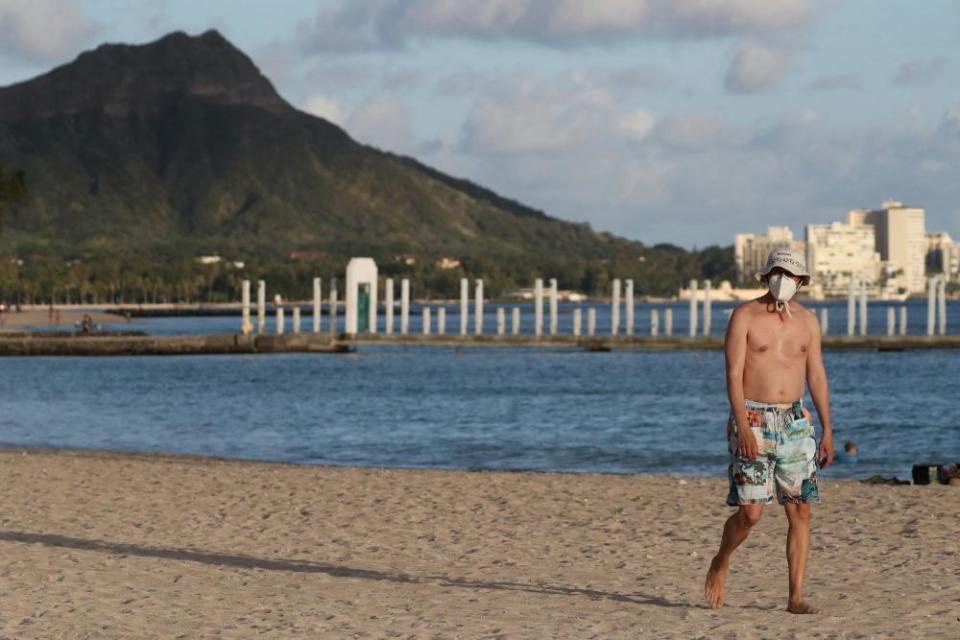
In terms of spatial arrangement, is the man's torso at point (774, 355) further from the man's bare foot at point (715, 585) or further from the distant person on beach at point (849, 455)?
the distant person on beach at point (849, 455)

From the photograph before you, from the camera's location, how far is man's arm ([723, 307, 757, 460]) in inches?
351

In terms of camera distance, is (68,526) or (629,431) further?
(629,431)

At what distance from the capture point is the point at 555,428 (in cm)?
3741

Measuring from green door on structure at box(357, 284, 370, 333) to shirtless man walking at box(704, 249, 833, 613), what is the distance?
241 ft

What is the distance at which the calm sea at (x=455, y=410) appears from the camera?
1190 inches

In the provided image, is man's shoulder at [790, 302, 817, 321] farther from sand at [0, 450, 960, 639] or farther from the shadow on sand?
the shadow on sand

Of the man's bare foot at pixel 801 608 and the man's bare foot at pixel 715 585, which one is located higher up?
the man's bare foot at pixel 715 585

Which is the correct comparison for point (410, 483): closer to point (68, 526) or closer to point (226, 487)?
point (226, 487)

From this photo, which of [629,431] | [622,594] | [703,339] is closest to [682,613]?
[622,594]

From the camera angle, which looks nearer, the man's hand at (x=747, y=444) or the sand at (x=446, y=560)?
the man's hand at (x=747, y=444)

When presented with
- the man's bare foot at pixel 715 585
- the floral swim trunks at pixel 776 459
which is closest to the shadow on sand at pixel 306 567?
the man's bare foot at pixel 715 585

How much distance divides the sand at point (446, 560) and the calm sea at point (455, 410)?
862cm

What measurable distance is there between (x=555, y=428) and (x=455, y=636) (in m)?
28.1

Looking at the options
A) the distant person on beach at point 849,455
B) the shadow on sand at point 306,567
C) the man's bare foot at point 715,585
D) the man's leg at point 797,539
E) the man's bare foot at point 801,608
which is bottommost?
the distant person on beach at point 849,455
